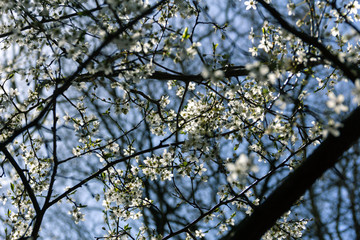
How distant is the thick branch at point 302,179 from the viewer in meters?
1.90

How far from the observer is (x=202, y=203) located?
9242 millimetres

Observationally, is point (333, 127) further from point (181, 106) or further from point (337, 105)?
point (181, 106)

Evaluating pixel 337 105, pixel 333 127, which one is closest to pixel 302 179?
pixel 333 127

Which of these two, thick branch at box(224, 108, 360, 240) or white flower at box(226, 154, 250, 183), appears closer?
white flower at box(226, 154, 250, 183)

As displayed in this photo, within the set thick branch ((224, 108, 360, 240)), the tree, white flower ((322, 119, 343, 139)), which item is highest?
the tree

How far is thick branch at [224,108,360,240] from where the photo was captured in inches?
74.9

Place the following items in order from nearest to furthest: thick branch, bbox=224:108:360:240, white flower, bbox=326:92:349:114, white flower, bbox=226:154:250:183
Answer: white flower, bbox=226:154:250:183, white flower, bbox=326:92:349:114, thick branch, bbox=224:108:360:240

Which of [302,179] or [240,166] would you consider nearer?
[240,166]

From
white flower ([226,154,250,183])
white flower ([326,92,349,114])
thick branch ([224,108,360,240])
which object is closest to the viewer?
white flower ([226,154,250,183])

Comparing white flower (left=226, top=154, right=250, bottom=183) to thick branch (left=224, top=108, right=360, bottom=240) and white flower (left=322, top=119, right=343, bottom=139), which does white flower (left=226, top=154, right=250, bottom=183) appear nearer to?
thick branch (left=224, top=108, right=360, bottom=240)

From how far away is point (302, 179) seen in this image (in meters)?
1.91

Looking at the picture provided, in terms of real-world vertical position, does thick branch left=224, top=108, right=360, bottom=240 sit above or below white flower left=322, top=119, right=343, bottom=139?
below

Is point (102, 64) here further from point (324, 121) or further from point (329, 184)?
point (329, 184)

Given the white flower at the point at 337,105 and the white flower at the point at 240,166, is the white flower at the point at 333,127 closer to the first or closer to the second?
the white flower at the point at 337,105
